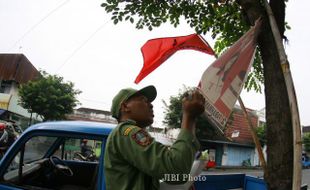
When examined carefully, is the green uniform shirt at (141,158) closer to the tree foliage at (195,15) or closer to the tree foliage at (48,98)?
the tree foliage at (195,15)

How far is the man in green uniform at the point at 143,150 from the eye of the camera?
1.46m

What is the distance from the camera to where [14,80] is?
94.5ft

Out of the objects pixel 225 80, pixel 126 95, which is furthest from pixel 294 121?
pixel 126 95

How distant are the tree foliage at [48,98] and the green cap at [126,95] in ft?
75.4

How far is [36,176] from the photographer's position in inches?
118

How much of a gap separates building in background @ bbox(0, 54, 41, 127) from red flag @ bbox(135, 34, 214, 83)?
24329 mm

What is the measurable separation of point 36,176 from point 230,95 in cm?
182

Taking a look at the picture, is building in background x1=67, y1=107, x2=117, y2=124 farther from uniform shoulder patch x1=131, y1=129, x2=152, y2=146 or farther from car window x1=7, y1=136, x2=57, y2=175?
uniform shoulder patch x1=131, y1=129, x2=152, y2=146

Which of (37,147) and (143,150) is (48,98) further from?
(143,150)

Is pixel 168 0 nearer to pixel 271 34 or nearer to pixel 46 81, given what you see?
pixel 271 34

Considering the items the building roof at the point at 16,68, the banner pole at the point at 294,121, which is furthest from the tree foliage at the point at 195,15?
the building roof at the point at 16,68

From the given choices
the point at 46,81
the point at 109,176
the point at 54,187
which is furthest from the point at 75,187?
the point at 46,81

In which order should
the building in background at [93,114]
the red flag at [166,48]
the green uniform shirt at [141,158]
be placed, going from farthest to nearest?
the building in background at [93,114] → the red flag at [166,48] → the green uniform shirt at [141,158]

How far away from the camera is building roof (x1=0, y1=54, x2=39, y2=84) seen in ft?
95.1
